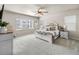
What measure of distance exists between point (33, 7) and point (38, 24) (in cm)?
57

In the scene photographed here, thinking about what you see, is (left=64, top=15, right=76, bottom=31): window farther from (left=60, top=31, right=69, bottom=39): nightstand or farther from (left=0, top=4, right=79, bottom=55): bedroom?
(left=60, top=31, right=69, bottom=39): nightstand

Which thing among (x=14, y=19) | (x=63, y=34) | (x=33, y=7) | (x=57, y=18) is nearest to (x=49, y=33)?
(x=63, y=34)

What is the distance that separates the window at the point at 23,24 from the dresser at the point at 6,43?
0.34m

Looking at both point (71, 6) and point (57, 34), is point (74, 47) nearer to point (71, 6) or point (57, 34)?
point (57, 34)

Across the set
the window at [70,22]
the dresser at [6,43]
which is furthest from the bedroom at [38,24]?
the dresser at [6,43]

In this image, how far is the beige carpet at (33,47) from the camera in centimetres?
311

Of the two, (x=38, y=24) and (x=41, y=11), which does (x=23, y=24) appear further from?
(x=41, y=11)

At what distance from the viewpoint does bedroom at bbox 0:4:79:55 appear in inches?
113

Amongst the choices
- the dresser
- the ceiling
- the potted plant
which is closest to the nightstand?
the ceiling

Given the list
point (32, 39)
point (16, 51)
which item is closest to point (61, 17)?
point (32, 39)

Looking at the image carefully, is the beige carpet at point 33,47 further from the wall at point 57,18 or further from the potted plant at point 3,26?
the wall at point 57,18

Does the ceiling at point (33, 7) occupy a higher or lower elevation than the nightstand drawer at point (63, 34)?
higher

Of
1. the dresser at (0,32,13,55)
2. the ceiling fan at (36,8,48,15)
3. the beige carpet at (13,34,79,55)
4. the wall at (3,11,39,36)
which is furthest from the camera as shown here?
the beige carpet at (13,34,79,55)
